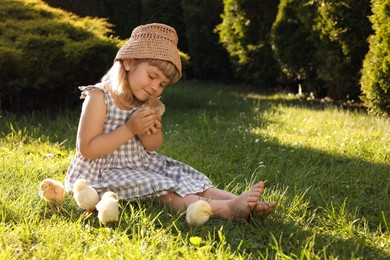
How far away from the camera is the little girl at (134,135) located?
9.25 feet

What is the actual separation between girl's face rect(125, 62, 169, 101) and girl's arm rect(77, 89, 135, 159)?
0.21m

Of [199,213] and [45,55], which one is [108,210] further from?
[45,55]

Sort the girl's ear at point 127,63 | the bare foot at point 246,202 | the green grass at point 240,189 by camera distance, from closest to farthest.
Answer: the green grass at point 240,189
the bare foot at point 246,202
the girl's ear at point 127,63

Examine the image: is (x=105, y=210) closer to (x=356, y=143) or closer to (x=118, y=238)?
(x=118, y=238)

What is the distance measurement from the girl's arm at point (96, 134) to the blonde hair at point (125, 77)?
4.5 inches

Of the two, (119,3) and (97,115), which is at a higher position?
(119,3)

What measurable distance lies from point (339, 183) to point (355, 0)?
352 cm

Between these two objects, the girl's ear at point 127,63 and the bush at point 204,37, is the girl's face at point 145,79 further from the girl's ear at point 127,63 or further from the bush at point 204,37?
the bush at point 204,37

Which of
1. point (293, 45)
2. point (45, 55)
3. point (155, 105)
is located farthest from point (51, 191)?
point (293, 45)

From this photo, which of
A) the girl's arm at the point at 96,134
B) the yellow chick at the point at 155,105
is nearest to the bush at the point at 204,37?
the yellow chick at the point at 155,105

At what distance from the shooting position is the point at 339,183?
3354 millimetres

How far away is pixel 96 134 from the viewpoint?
2.88 m

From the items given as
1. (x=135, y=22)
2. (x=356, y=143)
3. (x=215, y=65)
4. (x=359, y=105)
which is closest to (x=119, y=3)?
(x=135, y=22)

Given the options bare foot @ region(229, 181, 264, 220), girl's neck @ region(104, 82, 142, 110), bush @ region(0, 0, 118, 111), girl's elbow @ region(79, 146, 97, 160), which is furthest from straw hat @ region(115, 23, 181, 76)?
bush @ region(0, 0, 118, 111)
